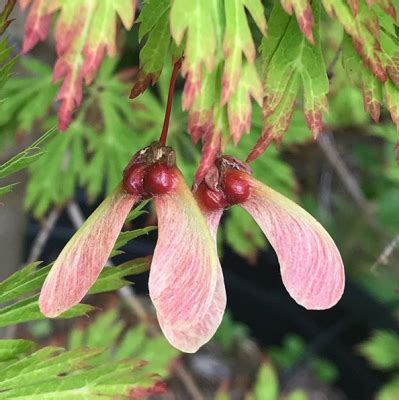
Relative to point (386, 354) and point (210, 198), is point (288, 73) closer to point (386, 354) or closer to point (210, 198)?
point (210, 198)

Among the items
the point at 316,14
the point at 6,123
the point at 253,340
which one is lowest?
the point at 253,340

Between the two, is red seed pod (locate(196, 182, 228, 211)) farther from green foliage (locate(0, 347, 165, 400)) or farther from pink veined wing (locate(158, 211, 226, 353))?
green foliage (locate(0, 347, 165, 400))

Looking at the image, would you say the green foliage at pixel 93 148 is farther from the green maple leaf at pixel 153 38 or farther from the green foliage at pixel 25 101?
the green maple leaf at pixel 153 38

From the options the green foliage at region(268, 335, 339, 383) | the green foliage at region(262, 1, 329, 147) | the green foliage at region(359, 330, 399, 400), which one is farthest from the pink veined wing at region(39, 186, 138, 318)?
the green foliage at region(268, 335, 339, 383)

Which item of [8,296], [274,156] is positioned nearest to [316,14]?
[8,296]

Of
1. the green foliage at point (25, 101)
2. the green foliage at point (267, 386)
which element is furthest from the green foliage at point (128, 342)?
the green foliage at point (25, 101)

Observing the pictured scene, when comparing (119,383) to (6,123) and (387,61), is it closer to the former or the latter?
(387,61)

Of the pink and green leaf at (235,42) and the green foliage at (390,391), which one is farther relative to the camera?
the green foliage at (390,391)
